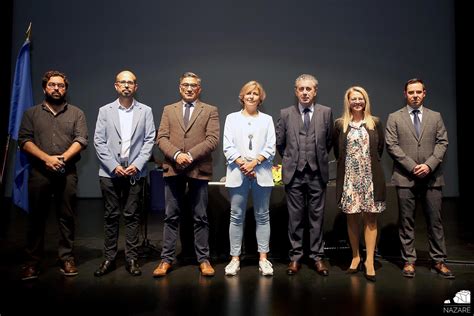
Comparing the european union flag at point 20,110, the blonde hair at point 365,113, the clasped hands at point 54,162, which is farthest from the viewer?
the european union flag at point 20,110

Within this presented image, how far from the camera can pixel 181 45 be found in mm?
7328

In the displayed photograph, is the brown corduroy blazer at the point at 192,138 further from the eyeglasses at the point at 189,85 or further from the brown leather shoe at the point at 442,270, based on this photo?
the brown leather shoe at the point at 442,270

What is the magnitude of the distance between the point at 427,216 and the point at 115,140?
2.69m

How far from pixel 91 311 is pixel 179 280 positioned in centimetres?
77

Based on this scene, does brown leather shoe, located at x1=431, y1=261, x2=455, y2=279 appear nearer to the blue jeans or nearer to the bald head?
the blue jeans

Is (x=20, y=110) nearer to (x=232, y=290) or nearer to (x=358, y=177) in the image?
(x=232, y=290)

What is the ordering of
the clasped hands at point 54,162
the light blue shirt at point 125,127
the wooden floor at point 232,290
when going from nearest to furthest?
the wooden floor at point 232,290, the clasped hands at point 54,162, the light blue shirt at point 125,127

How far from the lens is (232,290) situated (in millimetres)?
2904

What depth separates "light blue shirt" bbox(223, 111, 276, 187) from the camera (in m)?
3.25

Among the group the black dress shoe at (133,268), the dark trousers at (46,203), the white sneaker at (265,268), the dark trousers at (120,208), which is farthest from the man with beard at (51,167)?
the white sneaker at (265,268)

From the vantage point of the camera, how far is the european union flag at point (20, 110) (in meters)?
3.75

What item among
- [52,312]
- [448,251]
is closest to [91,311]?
[52,312]

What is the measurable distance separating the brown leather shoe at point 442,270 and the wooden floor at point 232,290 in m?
0.06

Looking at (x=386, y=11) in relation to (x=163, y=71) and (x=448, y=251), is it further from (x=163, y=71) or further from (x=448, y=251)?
(x=448, y=251)
